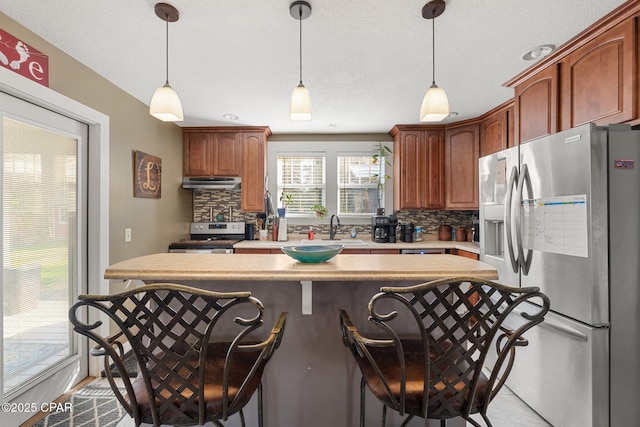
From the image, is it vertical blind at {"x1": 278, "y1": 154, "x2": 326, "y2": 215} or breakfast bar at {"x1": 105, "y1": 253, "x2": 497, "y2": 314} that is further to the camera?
vertical blind at {"x1": 278, "y1": 154, "x2": 326, "y2": 215}

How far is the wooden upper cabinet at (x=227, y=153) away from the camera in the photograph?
4059mm

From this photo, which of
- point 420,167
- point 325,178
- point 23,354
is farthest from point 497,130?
point 23,354

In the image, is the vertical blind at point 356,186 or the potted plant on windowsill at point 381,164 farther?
the vertical blind at point 356,186

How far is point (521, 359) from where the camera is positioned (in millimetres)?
2113

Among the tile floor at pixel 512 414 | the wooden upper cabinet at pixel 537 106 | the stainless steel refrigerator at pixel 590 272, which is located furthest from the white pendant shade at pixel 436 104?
the tile floor at pixel 512 414

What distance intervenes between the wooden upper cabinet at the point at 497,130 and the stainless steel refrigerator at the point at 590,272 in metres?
1.53

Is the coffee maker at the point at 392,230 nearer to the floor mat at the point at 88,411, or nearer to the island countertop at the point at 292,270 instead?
the island countertop at the point at 292,270

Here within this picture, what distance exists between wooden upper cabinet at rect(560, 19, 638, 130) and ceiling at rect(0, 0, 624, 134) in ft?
0.51

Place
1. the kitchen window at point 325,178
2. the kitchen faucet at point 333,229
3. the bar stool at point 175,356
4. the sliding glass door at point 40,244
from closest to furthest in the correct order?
the bar stool at point 175,356, the sliding glass door at point 40,244, the kitchen faucet at point 333,229, the kitchen window at point 325,178

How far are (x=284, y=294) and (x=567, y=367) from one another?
1.63 m

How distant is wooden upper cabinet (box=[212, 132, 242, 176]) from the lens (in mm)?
4059

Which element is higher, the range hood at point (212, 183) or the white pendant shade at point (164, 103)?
the white pendant shade at point (164, 103)

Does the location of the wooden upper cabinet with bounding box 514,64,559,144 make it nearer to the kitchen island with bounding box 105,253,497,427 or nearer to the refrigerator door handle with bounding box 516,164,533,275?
the refrigerator door handle with bounding box 516,164,533,275

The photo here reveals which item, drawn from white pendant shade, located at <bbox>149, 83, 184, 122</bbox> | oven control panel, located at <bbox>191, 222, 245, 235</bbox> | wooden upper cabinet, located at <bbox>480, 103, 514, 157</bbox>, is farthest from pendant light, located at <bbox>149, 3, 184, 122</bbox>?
wooden upper cabinet, located at <bbox>480, 103, 514, 157</bbox>
